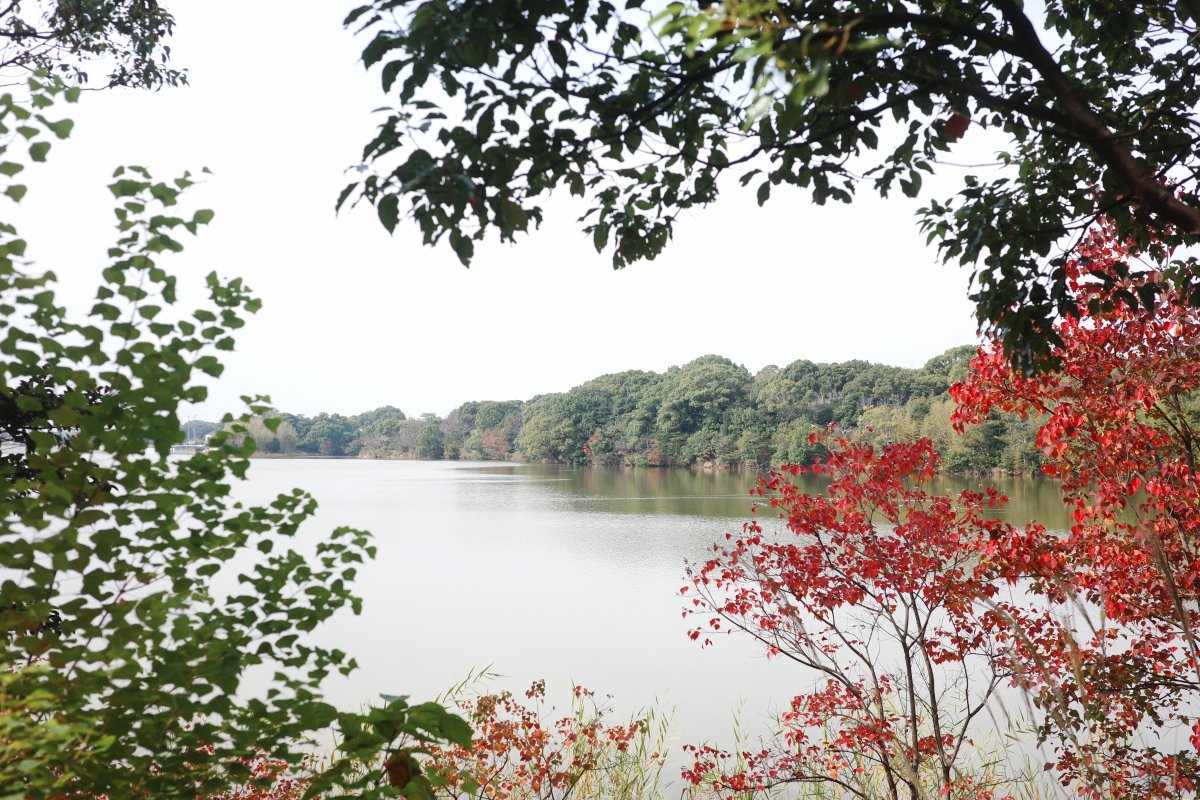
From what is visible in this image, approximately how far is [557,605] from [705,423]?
27.0m

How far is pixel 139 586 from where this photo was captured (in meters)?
1.33

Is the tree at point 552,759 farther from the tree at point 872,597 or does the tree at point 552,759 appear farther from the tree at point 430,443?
the tree at point 430,443

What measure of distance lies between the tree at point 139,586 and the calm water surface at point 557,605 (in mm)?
3267

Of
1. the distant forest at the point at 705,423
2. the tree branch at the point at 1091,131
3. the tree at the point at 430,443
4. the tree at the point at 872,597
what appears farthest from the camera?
the tree at the point at 430,443

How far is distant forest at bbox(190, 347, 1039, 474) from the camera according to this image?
2395 cm

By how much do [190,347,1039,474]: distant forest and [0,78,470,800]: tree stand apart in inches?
770

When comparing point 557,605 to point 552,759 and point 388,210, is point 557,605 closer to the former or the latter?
point 552,759

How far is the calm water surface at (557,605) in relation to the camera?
649 cm

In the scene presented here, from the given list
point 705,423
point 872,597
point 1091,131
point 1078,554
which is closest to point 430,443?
point 705,423

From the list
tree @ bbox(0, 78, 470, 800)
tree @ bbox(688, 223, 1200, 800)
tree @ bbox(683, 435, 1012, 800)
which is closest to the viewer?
tree @ bbox(0, 78, 470, 800)

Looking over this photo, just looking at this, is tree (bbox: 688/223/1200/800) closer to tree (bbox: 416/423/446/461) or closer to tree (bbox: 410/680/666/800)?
tree (bbox: 410/680/666/800)

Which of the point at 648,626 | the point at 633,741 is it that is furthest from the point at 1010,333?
the point at 648,626

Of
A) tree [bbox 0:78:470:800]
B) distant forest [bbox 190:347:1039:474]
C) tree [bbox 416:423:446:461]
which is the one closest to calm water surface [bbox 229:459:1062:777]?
tree [bbox 0:78:470:800]

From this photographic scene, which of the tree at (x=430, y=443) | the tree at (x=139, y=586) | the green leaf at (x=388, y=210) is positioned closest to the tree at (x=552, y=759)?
the tree at (x=139, y=586)
